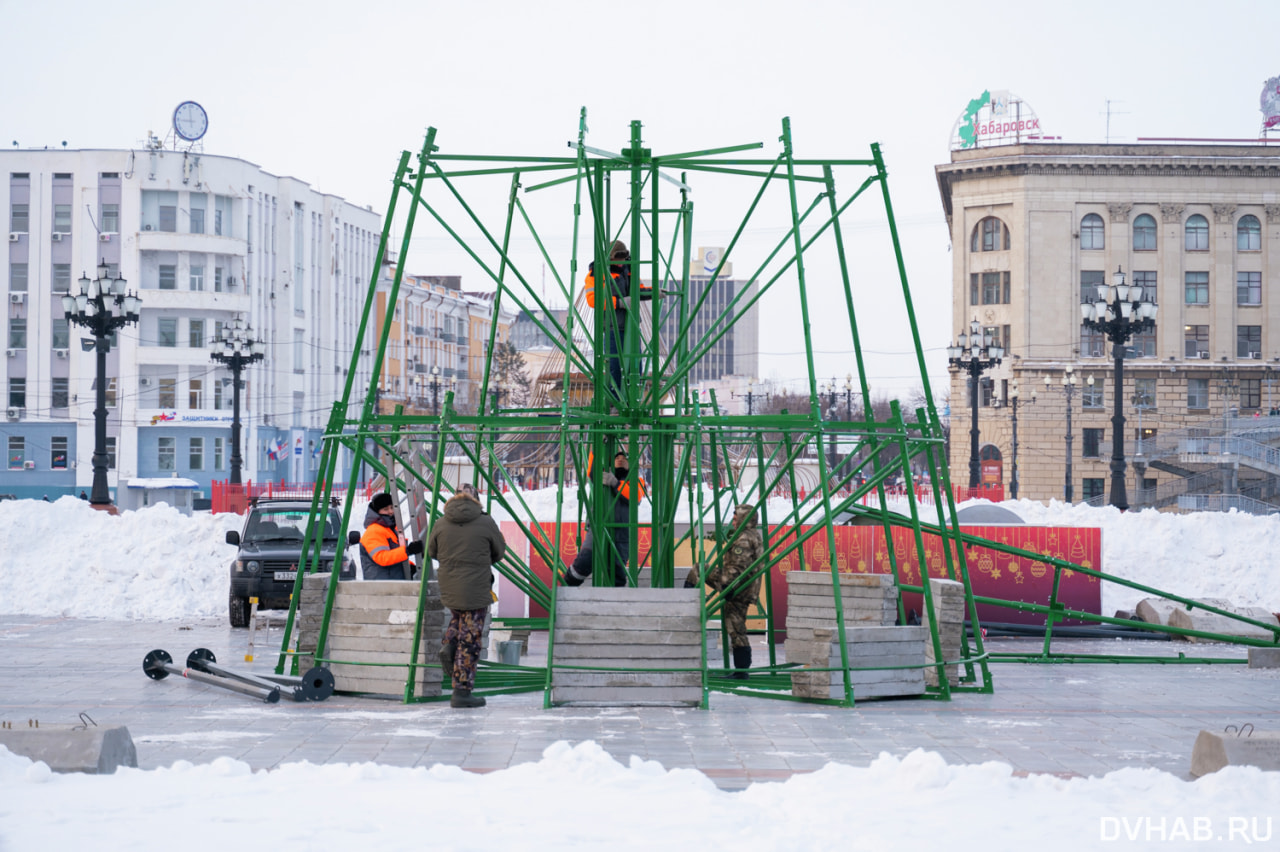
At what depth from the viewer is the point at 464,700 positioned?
Result: 444 inches

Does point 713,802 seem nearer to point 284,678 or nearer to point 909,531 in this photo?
point 284,678

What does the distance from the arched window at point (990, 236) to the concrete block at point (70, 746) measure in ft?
239

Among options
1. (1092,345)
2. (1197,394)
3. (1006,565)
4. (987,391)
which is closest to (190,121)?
(987,391)

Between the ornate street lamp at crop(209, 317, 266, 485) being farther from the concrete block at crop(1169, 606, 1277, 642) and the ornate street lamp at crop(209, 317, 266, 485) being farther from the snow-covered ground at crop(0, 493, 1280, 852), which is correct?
the snow-covered ground at crop(0, 493, 1280, 852)

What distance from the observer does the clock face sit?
232ft

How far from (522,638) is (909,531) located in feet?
22.0

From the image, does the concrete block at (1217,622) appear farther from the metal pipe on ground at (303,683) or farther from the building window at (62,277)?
the building window at (62,277)

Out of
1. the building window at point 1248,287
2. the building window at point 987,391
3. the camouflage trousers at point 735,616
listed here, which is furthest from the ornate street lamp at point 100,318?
the building window at point 1248,287

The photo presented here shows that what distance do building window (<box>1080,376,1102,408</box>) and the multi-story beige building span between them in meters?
0.07

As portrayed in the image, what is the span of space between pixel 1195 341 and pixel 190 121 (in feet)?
171

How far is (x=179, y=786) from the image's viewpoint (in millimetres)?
7695

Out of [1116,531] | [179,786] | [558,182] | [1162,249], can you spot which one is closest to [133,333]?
[1162,249]

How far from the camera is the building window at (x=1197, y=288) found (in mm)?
76250

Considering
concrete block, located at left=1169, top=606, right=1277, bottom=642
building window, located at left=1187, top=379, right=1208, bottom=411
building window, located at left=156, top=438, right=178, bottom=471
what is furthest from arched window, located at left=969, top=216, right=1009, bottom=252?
concrete block, located at left=1169, top=606, right=1277, bottom=642
